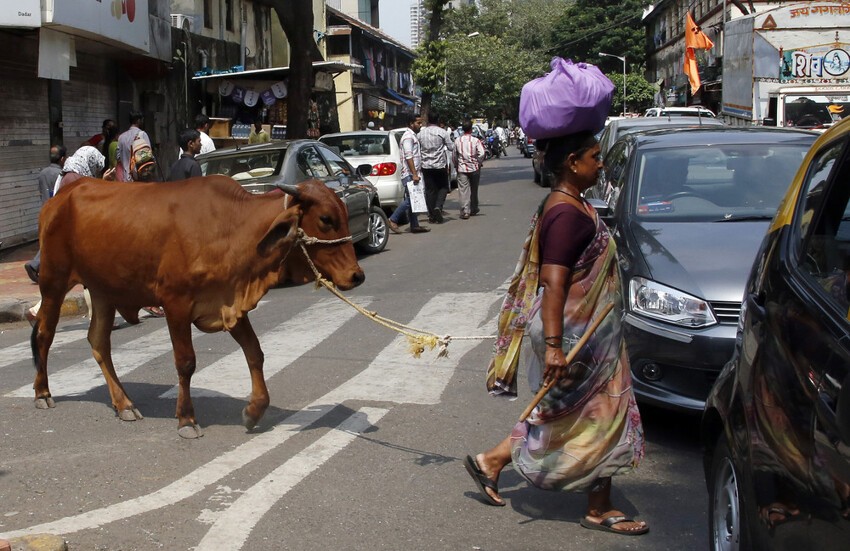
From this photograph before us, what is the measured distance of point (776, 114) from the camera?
26.3m

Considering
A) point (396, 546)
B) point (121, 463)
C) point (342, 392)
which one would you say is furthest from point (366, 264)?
point (396, 546)

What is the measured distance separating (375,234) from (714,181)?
28.0 feet

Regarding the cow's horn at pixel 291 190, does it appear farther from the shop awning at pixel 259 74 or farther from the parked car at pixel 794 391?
the shop awning at pixel 259 74

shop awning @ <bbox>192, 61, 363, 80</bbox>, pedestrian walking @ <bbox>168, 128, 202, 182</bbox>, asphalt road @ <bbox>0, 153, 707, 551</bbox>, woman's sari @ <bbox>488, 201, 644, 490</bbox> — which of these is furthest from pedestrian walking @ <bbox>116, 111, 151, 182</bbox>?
shop awning @ <bbox>192, 61, 363, 80</bbox>

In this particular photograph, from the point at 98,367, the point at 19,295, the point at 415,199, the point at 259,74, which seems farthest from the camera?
the point at 259,74

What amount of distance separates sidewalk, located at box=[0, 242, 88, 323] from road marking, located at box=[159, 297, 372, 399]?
8.59 feet

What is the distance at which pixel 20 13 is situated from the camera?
A: 14.4 metres

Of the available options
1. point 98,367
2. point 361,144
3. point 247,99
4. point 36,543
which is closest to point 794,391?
point 36,543

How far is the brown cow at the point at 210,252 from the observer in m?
6.42

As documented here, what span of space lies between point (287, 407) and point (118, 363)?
90.9 inches

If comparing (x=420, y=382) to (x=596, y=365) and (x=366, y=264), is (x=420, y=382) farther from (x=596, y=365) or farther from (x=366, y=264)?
(x=366, y=264)

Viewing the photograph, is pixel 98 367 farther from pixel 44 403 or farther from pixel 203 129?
pixel 203 129

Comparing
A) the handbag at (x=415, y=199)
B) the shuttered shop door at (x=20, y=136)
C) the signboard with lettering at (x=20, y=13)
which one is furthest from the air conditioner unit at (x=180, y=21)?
the signboard with lettering at (x=20, y=13)

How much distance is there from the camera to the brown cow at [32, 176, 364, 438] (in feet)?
21.1
